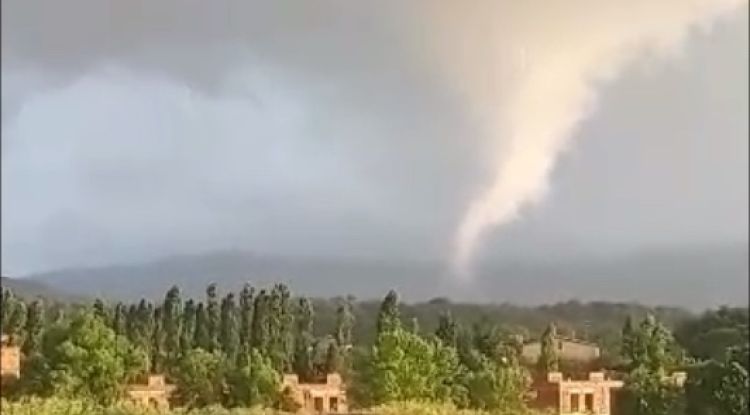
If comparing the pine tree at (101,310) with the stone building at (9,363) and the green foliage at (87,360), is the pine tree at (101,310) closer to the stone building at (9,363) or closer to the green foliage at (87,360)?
the green foliage at (87,360)

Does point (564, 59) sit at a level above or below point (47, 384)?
above

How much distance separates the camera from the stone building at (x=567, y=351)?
306 centimetres

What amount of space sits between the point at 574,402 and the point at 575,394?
0.02 meters

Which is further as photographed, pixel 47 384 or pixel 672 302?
pixel 672 302

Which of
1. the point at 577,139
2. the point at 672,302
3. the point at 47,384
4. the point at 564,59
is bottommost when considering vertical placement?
the point at 47,384

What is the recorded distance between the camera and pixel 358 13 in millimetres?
2965

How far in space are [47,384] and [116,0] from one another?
3.08ft

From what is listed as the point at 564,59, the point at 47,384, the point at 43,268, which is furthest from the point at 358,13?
the point at 47,384

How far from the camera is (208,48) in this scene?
117 inches

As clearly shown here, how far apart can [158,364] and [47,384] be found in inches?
10.5

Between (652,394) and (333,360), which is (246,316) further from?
(652,394)

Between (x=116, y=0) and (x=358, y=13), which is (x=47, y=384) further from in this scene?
(x=358, y=13)

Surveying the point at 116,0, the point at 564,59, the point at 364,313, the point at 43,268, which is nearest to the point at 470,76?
the point at 564,59

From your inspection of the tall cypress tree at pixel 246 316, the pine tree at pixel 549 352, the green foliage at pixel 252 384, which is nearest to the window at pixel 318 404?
the green foliage at pixel 252 384
